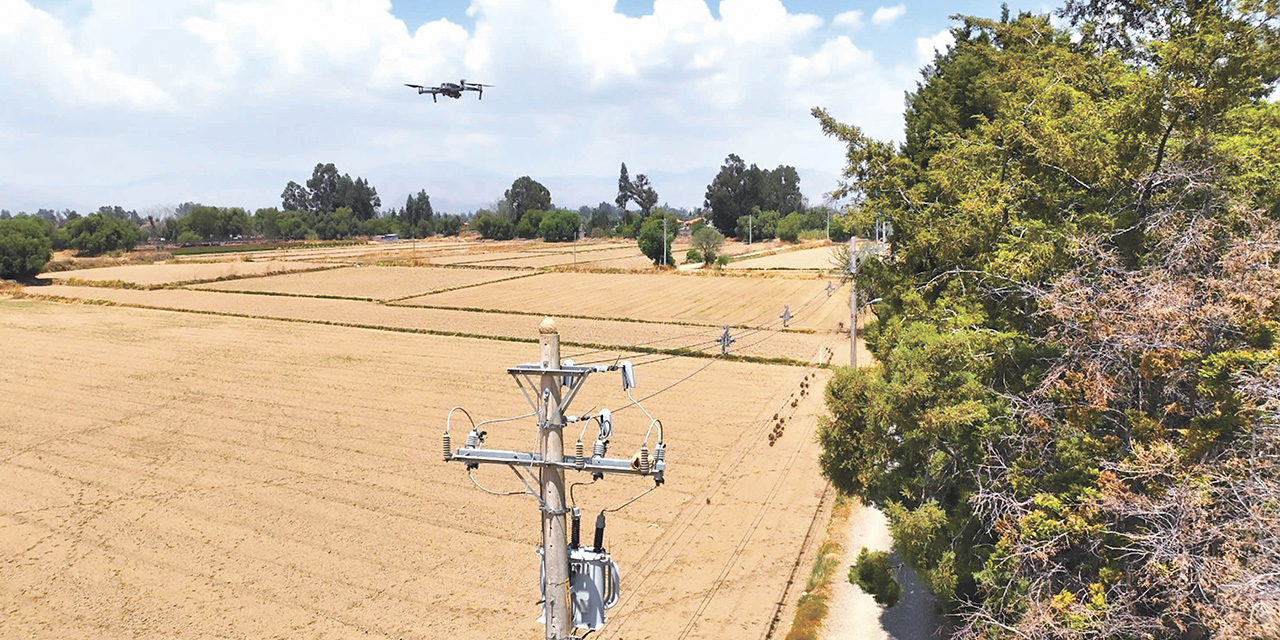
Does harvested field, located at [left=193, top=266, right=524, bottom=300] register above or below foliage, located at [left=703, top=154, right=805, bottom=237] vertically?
below

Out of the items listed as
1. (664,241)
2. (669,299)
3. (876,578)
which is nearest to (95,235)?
(664,241)

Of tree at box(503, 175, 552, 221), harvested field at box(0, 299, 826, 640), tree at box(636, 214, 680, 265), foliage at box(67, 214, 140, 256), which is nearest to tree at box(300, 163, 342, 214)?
tree at box(503, 175, 552, 221)

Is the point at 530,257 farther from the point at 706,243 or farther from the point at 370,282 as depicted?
the point at 370,282

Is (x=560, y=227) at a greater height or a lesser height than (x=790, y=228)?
greater

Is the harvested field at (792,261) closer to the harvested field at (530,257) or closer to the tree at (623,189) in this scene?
the harvested field at (530,257)

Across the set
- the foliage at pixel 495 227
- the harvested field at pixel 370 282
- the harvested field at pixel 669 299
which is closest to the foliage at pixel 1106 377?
the harvested field at pixel 669 299

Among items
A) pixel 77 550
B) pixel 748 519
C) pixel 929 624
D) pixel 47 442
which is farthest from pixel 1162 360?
pixel 47 442

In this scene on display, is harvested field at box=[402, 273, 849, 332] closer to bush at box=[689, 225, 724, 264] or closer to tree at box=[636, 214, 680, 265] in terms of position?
tree at box=[636, 214, 680, 265]
